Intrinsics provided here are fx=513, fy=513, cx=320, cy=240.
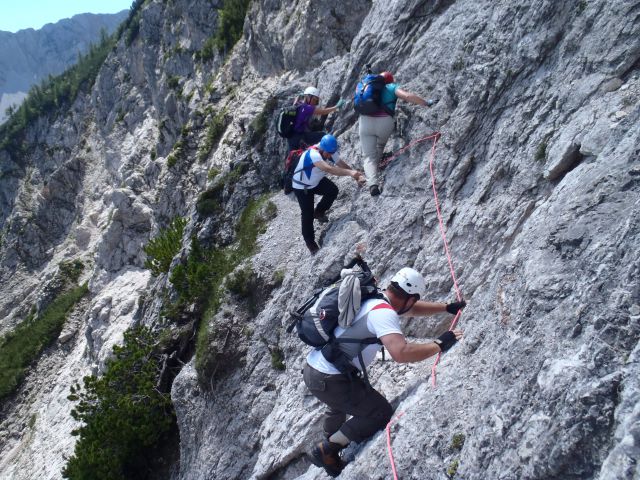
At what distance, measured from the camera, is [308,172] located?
1130 centimetres

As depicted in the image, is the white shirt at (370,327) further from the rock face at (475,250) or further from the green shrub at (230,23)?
the green shrub at (230,23)

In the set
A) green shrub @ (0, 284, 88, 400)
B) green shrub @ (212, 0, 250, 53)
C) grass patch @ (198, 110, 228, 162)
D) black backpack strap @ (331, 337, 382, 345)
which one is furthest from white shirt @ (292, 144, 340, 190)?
green shrub @ (0, 284, 88, 400)

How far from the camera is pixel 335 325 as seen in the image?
21.3 ft

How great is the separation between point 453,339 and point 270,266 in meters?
7.56

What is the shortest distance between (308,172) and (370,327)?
5791 mm

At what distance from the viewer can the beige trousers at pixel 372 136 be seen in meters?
11.4

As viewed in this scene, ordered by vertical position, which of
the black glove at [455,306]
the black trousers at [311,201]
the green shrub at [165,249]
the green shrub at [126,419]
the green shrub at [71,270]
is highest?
the black trousers at [311,201]

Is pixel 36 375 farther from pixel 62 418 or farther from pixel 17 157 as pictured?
pixel 17 157

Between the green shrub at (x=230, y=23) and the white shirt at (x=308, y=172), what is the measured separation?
1028 inches

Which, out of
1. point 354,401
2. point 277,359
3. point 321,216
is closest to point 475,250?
point 354,401

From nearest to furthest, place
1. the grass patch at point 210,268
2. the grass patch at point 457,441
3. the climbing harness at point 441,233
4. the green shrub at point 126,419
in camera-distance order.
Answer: the grass patch at point 457,441, the climbing harness at point 441,233, the green shrub at point 126,419, the grass patch at point 210,268

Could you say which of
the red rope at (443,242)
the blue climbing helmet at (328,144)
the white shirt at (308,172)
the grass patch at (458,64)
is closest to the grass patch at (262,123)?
the white shirt at (308,172)

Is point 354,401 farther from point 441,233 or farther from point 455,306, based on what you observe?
point 441,233

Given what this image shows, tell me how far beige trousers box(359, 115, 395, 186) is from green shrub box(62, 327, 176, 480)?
29.3ft
